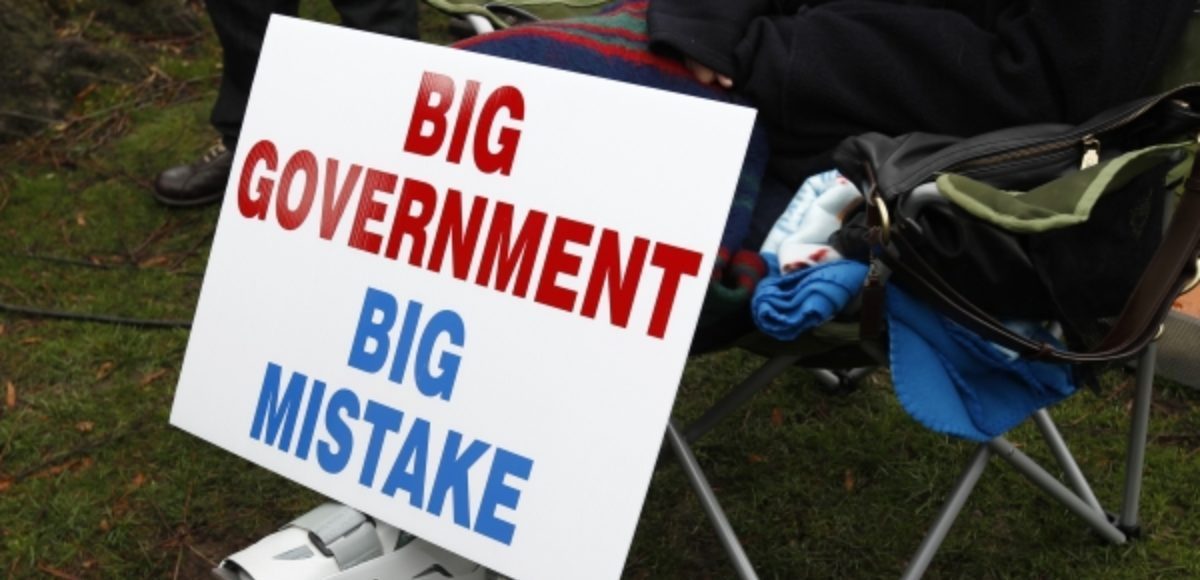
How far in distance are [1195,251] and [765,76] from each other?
59 cm

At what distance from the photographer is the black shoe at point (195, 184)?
147 inches

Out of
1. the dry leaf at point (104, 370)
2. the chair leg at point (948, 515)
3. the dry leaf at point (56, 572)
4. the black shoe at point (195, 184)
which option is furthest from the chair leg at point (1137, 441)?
the black shoe at point (195, 184)

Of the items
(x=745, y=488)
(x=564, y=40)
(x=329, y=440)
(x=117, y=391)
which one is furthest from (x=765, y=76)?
(x=117, y=391)

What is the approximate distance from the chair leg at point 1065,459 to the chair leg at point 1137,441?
0.05m

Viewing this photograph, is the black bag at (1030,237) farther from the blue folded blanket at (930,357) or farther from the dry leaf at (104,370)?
the dry leaf at (104,370)

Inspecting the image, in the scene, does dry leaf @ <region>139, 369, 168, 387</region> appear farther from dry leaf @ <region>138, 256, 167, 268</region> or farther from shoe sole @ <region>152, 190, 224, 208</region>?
shoe sole @ <region>152, 190, 224, 208</region>

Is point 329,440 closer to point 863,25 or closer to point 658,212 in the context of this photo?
point 658,212

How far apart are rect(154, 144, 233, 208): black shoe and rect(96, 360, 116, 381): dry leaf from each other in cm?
80

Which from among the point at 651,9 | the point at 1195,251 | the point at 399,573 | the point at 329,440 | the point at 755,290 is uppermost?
the point at 651,9

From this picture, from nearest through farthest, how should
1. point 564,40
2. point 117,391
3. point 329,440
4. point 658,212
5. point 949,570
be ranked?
point 658,212 < point 329,440 < point 564,40 < point 949,570 < point 117,391

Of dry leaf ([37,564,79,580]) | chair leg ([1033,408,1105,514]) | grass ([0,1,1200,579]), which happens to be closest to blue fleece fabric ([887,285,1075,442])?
chair leg ([1033,408,1105,514])

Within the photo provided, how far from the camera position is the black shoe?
372 cm

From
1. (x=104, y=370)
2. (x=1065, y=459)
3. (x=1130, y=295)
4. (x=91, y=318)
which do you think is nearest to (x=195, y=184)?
(x=91, y=318)

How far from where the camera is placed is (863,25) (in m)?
1.90
